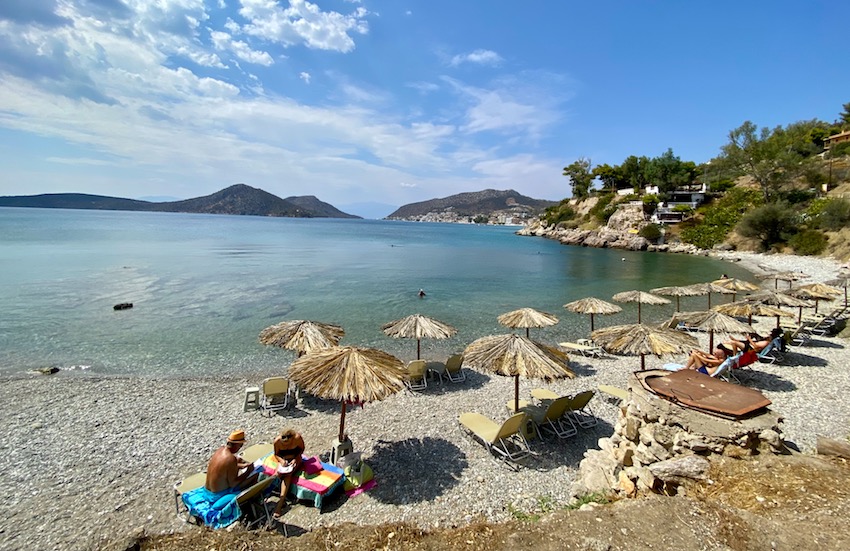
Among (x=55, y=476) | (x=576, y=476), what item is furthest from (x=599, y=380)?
(x=55, y=476)

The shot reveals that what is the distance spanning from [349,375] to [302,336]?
3755 millimetres

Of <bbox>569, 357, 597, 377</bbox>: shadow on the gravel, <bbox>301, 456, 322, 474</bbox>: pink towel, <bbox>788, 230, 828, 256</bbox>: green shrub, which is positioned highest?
<bbox>788, 230, 828, 256</bbox>: green shrub

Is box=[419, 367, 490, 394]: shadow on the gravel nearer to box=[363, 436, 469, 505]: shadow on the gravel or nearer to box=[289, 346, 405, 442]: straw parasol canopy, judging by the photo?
box=[363, 436, 469, 505]: shadow on the gravel

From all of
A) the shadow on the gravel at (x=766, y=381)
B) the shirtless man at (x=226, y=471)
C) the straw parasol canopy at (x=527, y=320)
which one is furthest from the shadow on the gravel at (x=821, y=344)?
the shirtless man at (x=226, y=471)

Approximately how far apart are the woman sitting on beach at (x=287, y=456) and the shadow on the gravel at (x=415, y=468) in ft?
4.94

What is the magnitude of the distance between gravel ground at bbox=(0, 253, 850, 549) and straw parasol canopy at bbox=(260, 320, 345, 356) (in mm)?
1869

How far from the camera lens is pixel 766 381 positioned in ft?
38.3

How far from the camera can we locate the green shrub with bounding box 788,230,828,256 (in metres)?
42.4

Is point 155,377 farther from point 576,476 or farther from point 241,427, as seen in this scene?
point 576,476

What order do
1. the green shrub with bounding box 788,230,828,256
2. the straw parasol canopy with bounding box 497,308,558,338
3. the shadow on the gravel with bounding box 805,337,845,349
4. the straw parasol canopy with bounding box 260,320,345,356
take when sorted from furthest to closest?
the green shrub with bounding box 788,230,828,256 < the shadow on the gravel with bounding box 805,337,845,349 < the straw parasol canopy with bounding box 497,308,558,338 < the straw parasol canopy with bounding box 260,320,345,356

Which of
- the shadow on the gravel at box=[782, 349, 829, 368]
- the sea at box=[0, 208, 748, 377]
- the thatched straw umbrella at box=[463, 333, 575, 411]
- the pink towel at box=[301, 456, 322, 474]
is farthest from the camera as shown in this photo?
the sea at box=[0, 208, 748, 377]

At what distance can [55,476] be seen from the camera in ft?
25.5

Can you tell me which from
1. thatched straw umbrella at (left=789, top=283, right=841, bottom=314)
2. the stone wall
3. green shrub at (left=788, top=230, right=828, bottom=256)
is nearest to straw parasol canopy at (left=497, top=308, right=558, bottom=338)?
the stone wall

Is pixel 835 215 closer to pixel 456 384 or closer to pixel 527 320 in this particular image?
pixel 527 320
